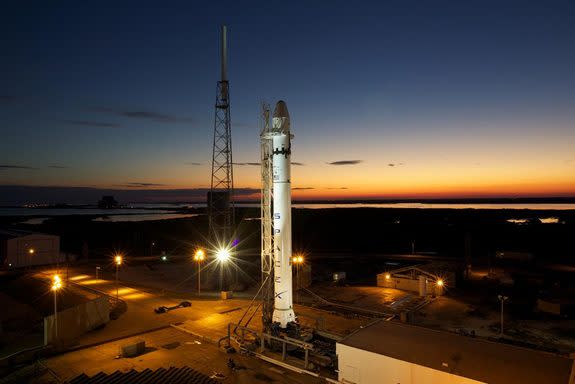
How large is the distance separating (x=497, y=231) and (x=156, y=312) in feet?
351

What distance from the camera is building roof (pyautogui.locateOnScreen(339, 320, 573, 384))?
15.6m

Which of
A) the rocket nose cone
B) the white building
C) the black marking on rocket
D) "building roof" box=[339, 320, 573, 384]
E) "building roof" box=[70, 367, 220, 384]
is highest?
the rocket nose cone

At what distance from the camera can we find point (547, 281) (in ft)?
151

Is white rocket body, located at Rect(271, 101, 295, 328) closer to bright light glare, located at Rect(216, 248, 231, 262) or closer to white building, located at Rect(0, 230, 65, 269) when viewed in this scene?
bright light glare, located at Rect(216, 248, 231, 262)

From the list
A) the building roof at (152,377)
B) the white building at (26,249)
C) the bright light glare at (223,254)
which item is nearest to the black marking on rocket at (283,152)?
the building roof at (152,377)

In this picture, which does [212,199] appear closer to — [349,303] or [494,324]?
[349,303]

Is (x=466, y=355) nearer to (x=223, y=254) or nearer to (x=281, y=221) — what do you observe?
(x=281, y=221)

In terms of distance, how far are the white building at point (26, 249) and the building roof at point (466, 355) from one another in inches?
1838

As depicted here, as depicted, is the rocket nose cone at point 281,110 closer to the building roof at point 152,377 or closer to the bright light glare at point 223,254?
the building roof at point 152,377

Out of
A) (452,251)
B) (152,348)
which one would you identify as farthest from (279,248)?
(452,251)

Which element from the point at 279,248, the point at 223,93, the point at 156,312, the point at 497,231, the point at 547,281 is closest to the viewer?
the point at 279,248

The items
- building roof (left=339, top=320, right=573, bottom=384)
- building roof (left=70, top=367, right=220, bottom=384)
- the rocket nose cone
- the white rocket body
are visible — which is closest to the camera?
building roof (left=339, top=320, right=573, bottom=384)

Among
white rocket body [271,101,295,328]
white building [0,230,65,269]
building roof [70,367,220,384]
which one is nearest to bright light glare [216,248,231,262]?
white rocket body [271,101,295,328]

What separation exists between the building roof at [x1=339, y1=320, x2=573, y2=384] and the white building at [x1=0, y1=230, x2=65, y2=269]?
4667 centimetres
